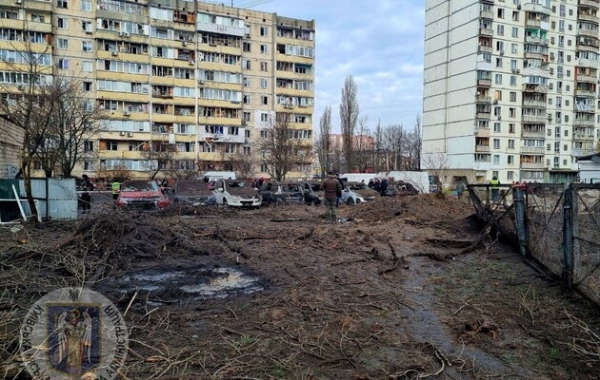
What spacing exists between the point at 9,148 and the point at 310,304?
60.4 feet

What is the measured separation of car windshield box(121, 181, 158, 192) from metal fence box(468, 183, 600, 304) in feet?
47.7

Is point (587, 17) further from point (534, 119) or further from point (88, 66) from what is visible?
point (88, 66)

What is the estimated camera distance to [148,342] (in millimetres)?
4605

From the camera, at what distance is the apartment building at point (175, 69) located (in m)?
50.7

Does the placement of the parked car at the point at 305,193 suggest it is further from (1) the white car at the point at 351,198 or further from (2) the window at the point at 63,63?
(2) the window at the point at 63,63

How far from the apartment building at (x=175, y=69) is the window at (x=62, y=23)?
111 mm

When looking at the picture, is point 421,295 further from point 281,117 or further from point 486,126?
point 486,126

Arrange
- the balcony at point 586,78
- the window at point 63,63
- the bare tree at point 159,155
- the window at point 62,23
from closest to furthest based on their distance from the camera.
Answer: the bare tree at point 159,155, the window at point 62,23, the window at point 63,63, the balcony at point 586,78

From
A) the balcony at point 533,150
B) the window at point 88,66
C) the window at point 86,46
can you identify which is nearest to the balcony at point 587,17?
the balcony at point 533,150

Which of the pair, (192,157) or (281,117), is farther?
(192,157)

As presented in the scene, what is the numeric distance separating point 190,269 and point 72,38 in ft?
Result: 178

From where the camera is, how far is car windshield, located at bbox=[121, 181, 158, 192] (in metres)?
18.7

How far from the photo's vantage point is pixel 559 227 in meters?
7.55

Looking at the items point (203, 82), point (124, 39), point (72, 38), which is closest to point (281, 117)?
point (203, 82)
